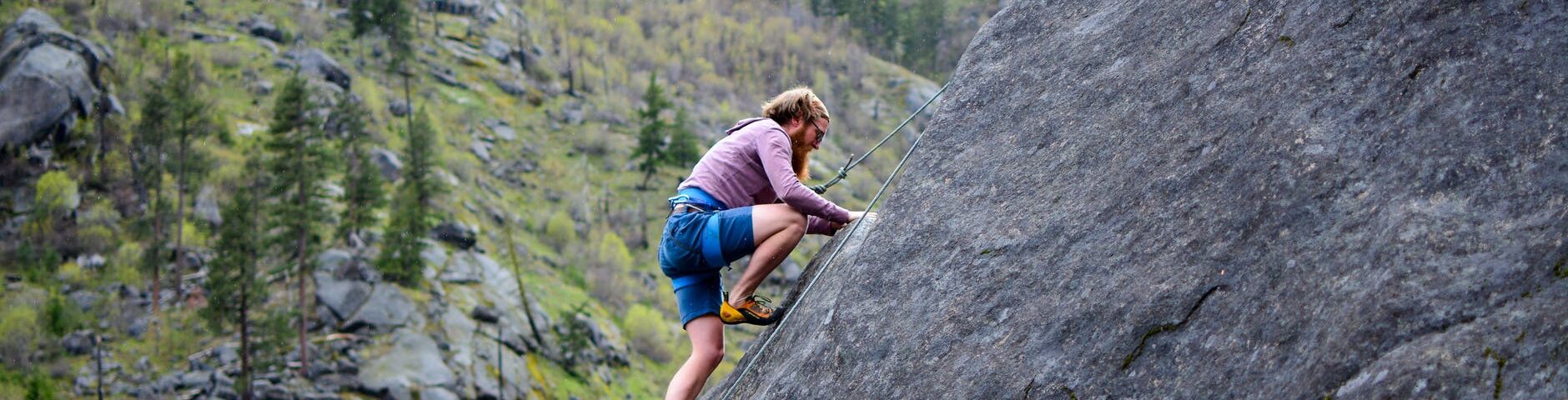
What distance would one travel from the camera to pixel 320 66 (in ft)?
158

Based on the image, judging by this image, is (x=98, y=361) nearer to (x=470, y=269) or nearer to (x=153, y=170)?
(x=153, y=170)

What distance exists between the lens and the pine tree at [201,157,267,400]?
28.6m

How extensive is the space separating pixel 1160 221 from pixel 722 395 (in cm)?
263

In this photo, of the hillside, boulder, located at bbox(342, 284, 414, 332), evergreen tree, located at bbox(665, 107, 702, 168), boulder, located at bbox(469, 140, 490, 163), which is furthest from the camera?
evergreen tree, located at bbox(665, 107, 702, 168)

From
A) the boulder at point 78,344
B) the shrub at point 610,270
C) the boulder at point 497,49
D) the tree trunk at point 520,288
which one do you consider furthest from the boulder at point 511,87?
the boulder at point 78,344

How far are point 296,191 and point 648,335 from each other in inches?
488

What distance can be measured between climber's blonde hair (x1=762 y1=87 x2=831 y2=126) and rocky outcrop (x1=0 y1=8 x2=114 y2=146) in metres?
39.6

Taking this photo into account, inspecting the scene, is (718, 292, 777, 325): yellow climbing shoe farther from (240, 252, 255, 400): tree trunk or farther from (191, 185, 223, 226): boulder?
(191, 185, 223, 226): boulder

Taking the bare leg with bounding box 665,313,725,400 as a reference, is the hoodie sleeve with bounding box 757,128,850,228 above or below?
above

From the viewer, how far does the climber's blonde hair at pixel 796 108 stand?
5.47m

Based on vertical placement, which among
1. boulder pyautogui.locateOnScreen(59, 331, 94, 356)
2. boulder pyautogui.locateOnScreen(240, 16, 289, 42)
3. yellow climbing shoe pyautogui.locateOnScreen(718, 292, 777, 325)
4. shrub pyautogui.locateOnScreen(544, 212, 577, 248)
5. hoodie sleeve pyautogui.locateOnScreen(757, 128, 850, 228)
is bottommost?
shrub pyautogui.locateOnScreen(544, 212, 577, 248)

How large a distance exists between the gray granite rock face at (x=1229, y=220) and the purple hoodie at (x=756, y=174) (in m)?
0.42

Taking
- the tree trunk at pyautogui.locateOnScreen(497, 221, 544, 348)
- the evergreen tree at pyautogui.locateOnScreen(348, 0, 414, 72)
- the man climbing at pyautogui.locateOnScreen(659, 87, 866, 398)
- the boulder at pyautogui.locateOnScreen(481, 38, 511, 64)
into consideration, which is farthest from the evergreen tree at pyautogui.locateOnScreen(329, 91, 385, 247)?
the man climbing at pyautogui.locateOnScreen(659, 87, 866, 398)

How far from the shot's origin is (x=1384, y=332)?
3320 millimetres
